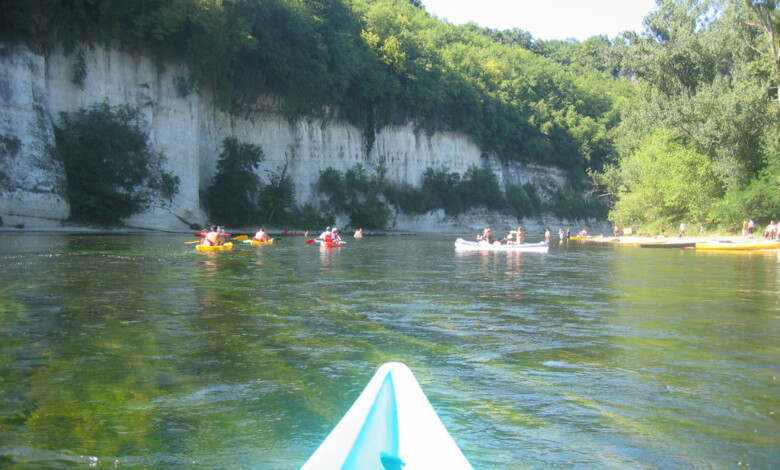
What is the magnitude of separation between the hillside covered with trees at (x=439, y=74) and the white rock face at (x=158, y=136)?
1.01m

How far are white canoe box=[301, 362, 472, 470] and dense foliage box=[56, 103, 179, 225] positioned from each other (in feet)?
126

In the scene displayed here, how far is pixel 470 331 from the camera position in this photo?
9.62 meters

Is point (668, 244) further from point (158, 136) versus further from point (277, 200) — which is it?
point (158, 136)

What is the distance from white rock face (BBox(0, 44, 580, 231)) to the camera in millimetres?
35719

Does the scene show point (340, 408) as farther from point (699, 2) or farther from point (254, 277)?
point (699, 2)

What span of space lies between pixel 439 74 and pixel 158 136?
3379 centimetres

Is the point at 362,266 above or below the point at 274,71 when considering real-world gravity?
below

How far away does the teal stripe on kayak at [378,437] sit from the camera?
3.43 metres

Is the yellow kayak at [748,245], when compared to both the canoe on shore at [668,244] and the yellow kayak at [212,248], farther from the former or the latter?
the yellow kayak at [212,248]

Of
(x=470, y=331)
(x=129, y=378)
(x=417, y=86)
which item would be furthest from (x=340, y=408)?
(x=417, y=86)

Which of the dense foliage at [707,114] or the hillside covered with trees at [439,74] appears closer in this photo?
the dense foliage at [707,114]

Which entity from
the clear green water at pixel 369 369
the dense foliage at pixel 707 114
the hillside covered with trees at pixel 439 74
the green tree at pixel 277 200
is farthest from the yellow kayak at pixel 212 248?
the dense foliage at pixel 707 114

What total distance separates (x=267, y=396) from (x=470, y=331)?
408 cm

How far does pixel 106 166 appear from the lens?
130 ft
